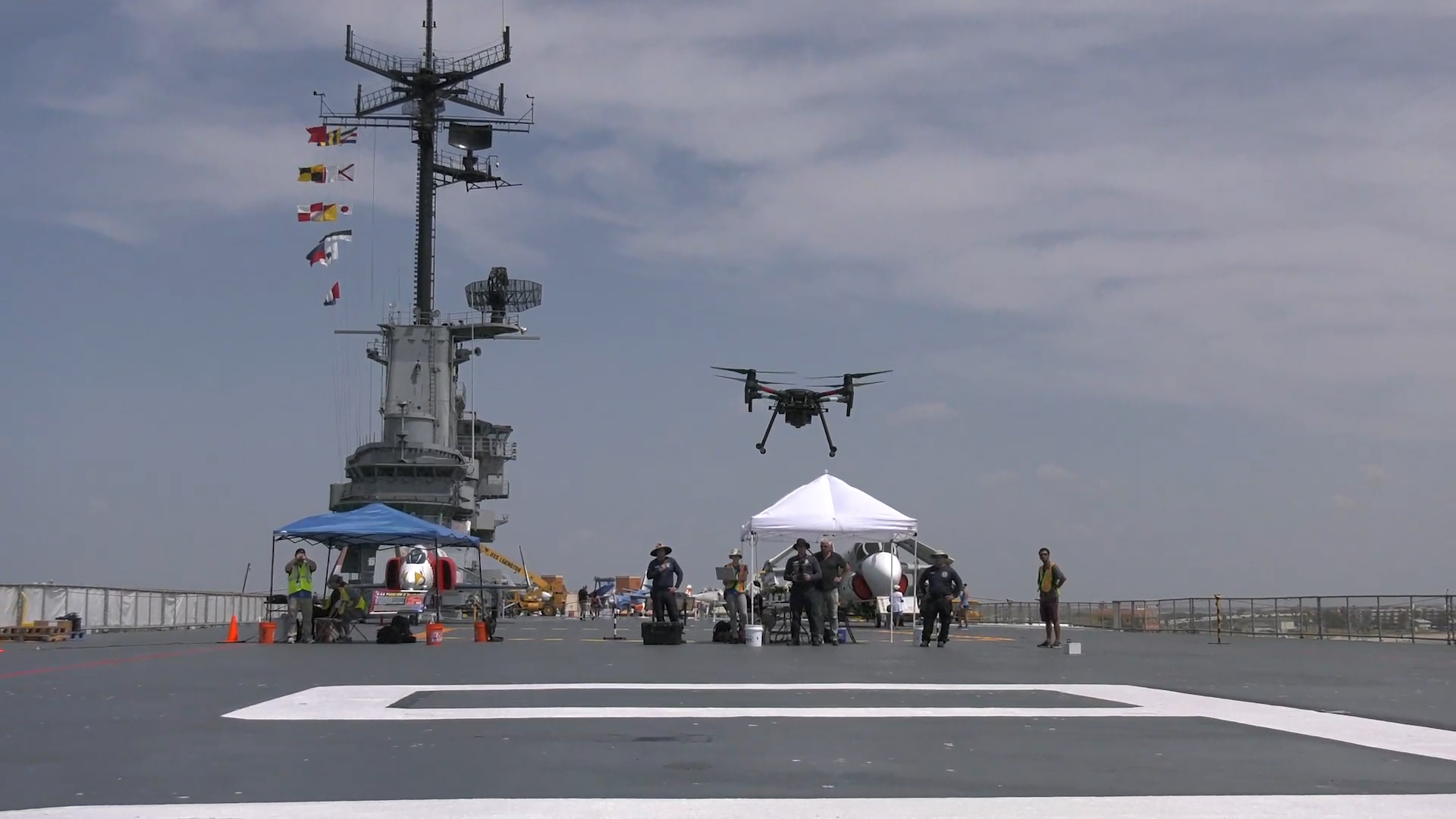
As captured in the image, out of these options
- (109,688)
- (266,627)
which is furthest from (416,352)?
(109,688)

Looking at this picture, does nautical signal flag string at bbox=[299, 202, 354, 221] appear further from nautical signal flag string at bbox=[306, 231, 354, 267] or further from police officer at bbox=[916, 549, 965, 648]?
police officer at bbox=[916, 549, 965, 648]

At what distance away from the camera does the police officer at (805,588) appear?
23.2m

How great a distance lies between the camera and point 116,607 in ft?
110

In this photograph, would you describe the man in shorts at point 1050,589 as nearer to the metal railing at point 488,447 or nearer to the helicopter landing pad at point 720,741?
the helicopter landing pad at point 720,741

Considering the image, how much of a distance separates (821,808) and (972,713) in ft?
15.7

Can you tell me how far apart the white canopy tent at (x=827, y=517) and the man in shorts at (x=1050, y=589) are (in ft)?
7.96

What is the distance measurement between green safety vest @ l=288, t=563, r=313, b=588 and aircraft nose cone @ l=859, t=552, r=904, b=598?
14383mm

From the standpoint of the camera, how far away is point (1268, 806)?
632cm

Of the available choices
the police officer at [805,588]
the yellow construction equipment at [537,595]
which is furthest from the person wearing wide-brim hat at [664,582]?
the yellow construction equipment at [537,595]

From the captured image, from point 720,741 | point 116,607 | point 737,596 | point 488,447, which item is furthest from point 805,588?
point 488,447

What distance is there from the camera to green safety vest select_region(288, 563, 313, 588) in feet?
81.8

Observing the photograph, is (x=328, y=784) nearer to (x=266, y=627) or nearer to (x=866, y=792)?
(x=866, y=792)

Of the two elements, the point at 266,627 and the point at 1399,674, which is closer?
the point at 1399,674

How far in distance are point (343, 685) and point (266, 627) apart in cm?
1218
